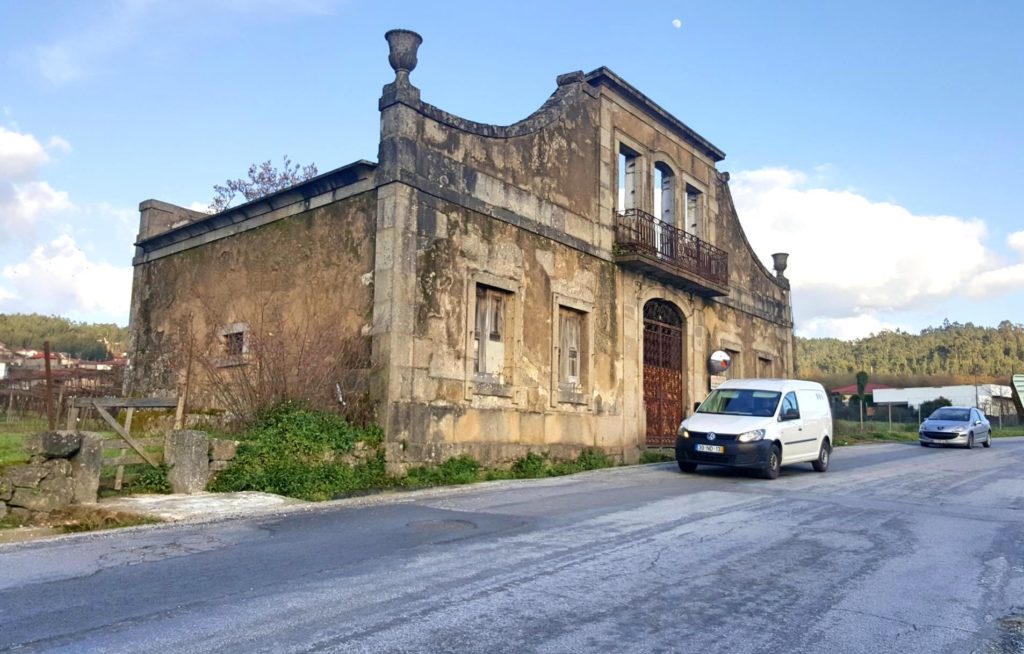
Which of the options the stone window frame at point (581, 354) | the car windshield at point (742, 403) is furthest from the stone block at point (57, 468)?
the car windshield at point (742, 403)

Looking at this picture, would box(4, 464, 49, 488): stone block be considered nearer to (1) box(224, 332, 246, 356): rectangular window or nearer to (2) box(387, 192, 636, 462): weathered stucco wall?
(2) box(387, 192, 636, 462): weathered stucco wall

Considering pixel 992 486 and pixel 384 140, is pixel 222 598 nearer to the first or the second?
pixel 384 140

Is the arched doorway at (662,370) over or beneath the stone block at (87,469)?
over

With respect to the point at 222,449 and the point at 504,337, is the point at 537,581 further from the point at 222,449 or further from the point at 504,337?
the point at 504,337

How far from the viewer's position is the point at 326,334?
1273cm

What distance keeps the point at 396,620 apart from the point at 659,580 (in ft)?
6.71

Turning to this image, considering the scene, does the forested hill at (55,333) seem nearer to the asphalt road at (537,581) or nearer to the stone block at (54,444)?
the stone block at (54,444)

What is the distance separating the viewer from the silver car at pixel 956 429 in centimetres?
2471

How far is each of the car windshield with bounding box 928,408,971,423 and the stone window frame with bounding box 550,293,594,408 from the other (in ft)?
52.3

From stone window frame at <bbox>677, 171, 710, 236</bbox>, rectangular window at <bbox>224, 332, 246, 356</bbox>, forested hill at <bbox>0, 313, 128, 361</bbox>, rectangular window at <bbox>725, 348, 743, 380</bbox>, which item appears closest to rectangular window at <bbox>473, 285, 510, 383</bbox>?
rectangular window at <bbox>224, 332, 246, 356</bbox>

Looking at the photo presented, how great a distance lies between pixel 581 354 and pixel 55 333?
4318cm

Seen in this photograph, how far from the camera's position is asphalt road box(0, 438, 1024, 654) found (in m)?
4.21

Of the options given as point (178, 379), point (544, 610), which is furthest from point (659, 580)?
point (178, 379)

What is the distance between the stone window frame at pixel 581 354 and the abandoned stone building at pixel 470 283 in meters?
0.04
